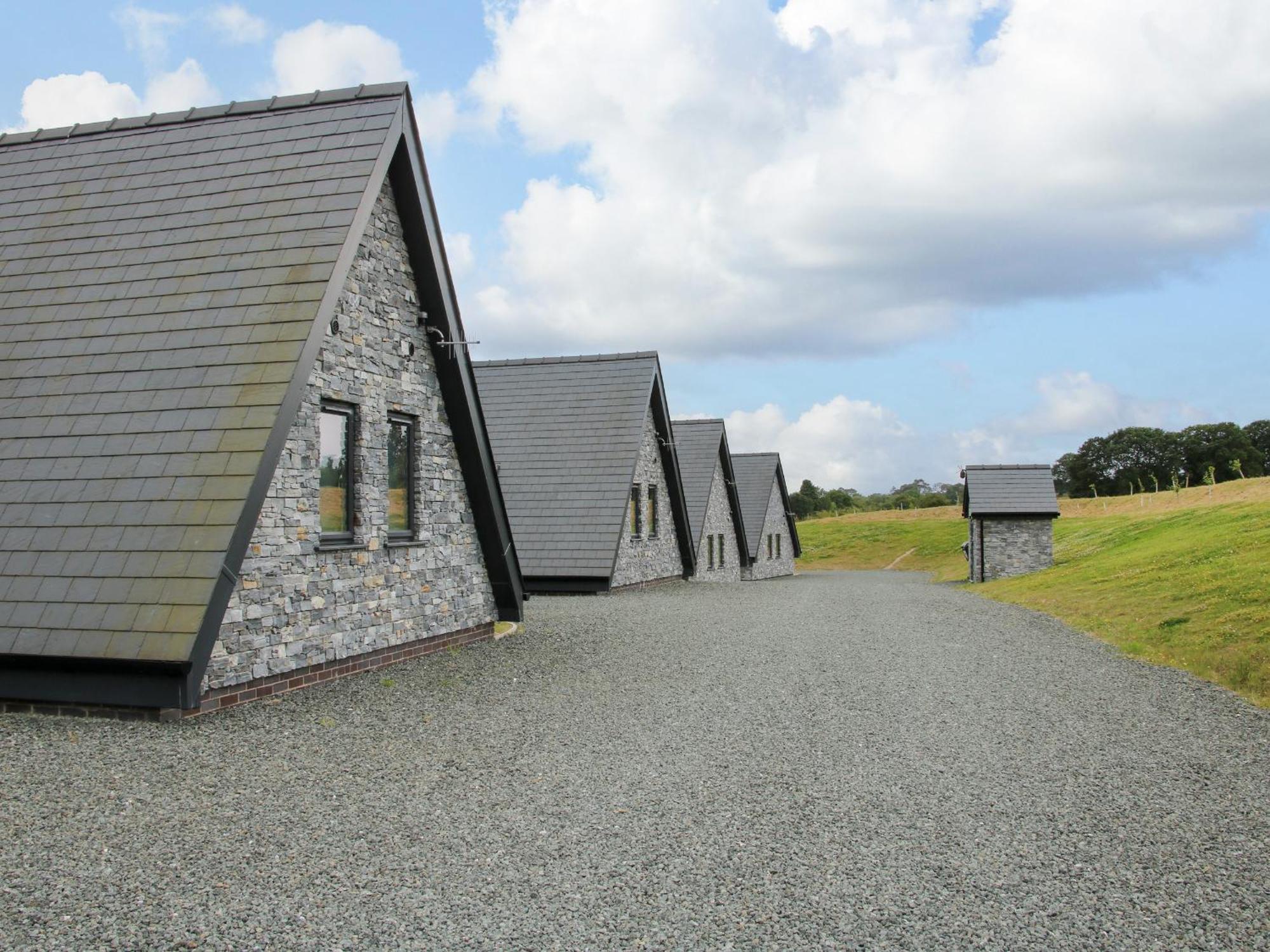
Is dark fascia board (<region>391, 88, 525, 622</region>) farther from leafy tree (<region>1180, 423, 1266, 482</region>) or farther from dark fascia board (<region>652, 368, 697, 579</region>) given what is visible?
leafy tree (<region>1180, 423, 1266, 482</region>)

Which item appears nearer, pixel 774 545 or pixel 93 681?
pixel 93 681

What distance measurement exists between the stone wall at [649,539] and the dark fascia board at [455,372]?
792cm

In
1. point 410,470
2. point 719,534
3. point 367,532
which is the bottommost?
point 719,534

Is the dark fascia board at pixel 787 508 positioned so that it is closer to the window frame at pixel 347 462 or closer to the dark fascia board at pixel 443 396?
the dark fascia board at pixel 443 396

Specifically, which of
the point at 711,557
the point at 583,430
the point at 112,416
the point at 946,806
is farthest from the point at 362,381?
the point at 711,557

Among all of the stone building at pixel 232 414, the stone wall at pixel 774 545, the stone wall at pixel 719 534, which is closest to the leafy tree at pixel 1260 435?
the stone wall at pixel 774 545

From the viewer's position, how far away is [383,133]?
33.5ft

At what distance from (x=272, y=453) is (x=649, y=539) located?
16085 mm

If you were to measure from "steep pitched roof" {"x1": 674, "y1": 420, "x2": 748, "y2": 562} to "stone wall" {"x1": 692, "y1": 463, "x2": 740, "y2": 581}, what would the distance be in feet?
0.69

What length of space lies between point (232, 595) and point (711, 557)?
2404 cm

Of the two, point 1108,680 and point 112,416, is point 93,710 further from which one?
point 1108,680

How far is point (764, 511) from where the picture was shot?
4022 centimetres

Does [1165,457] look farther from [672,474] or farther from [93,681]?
[93,681]

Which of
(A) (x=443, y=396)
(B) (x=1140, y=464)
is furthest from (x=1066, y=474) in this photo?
(A) (x=443, y=396)
